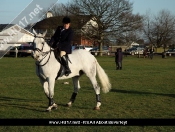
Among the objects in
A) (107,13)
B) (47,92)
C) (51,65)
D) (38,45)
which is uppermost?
(107,13)

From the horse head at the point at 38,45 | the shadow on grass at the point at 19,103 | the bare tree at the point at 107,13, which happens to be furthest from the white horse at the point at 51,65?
the bare tree at the point at 107,13

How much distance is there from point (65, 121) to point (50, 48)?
20.3 feet

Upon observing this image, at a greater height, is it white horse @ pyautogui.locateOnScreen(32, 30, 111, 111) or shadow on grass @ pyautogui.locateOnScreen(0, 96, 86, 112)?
white horse @ pyautogui.locateOnScreen(32, 30, 111, 111)

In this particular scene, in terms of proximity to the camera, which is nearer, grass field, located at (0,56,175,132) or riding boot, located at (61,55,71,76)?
grass field, located at (0,56,175,132)

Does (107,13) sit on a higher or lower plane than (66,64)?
higher

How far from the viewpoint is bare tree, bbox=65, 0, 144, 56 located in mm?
51156

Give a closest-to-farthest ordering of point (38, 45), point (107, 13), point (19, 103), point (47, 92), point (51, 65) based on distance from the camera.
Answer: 1. point (38, 45)
2. point (51, 65)
3. point (47, 92)
4. point (19, 103)
5. point (107, 13)

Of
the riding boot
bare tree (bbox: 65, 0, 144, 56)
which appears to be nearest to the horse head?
the riding boot

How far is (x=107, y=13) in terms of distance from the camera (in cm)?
5172

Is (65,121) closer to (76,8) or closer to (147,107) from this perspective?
(147,107)

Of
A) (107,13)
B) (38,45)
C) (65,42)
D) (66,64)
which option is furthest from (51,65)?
(107,13)

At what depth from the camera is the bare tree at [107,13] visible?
5116 centimetres

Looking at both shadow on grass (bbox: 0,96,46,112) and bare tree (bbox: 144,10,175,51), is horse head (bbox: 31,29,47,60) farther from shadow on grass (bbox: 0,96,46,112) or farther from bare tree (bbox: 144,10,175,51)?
bare tree (bbox: 144,10,175,51)

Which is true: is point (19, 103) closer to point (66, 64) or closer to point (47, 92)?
point (47, 92)
